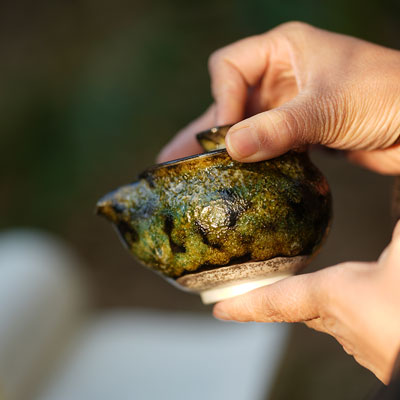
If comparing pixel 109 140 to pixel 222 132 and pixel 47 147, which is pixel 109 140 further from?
pixel 222 132

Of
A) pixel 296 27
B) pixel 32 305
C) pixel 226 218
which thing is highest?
pixel 296 27

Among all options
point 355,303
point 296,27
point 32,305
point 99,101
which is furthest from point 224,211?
point 99,101

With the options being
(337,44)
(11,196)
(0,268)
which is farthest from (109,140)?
(337,44)

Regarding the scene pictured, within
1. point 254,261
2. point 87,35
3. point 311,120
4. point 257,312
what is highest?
point 87,35

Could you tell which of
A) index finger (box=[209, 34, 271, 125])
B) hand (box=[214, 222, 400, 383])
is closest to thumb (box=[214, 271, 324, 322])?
hand (box=[214, 222, 400, 383])

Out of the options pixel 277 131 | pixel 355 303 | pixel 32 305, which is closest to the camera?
pixel 355 303

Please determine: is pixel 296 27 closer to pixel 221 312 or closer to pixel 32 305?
pixel 221 312

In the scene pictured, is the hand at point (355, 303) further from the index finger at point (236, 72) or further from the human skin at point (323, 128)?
the index finger at point (236, 72)
